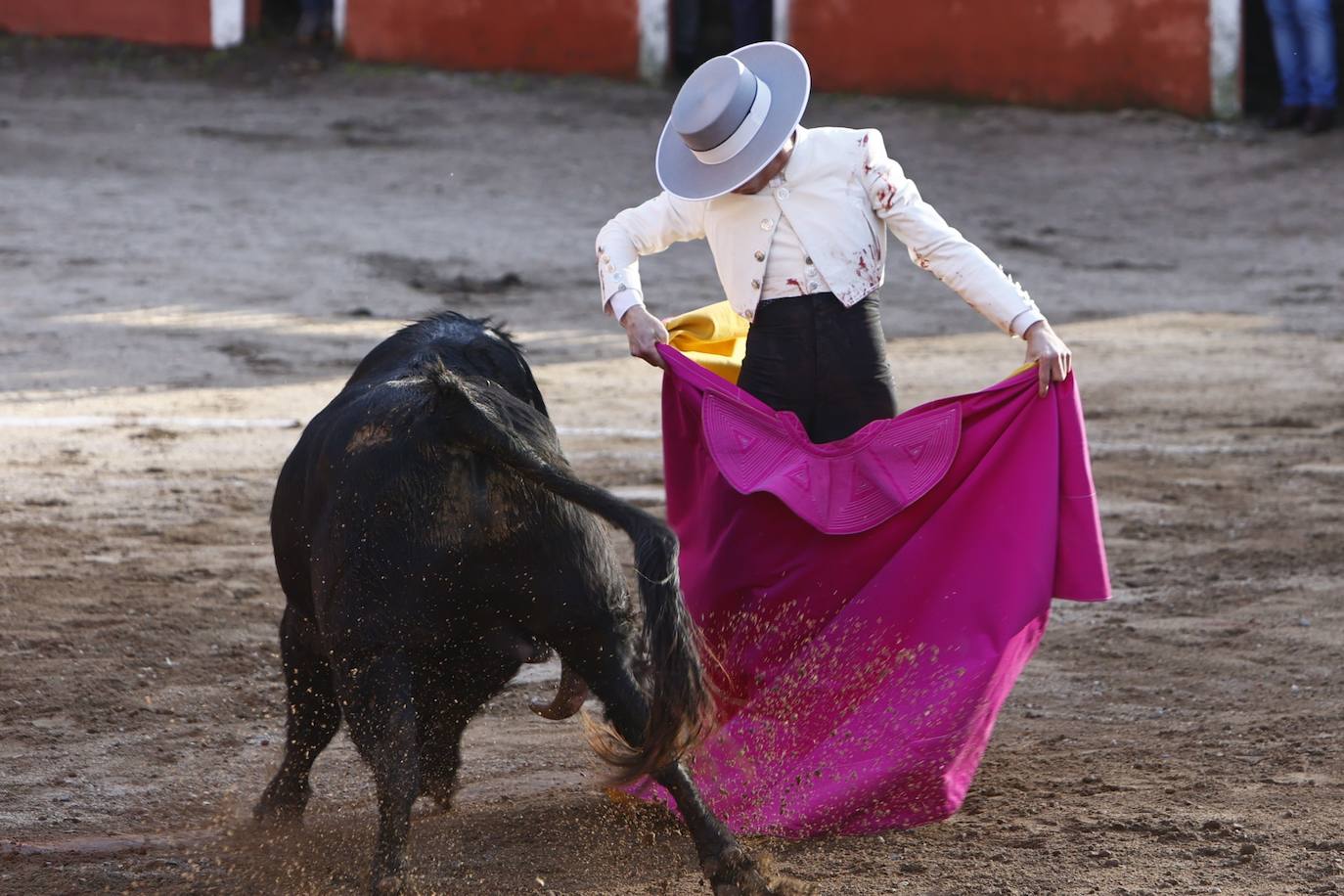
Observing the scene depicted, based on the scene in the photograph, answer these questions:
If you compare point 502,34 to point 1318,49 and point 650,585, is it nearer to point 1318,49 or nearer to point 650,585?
point 1318,49

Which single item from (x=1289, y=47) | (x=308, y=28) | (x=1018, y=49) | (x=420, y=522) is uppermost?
(x=420, y=522)

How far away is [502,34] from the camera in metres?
12.9

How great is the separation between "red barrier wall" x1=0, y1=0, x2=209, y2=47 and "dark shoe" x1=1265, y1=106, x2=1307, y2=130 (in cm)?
757

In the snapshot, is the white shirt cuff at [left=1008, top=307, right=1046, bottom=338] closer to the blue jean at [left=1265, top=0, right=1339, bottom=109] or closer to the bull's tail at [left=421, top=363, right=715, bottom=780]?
the bull's tail at [left=421, top=363, right=715, bottom=780]

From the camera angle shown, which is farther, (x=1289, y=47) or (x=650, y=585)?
(x=1289, y=47)

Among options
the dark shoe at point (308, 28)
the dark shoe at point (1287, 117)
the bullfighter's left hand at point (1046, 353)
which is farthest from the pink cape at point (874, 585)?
the dark shoe at point (308, 28)

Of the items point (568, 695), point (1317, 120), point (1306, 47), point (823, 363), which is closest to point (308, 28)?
point (1306, 47)

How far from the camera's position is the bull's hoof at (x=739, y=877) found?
298 centimetres

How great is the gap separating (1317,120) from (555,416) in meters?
7.23

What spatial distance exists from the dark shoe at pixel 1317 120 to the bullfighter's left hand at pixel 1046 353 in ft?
30.8

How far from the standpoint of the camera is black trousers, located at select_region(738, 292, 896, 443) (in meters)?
3.61

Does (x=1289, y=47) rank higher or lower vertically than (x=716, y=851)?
lower

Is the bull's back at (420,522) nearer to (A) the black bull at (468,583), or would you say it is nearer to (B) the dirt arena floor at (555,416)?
(A) the black bull at (468,583)

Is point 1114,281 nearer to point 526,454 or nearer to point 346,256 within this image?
point 346,256
